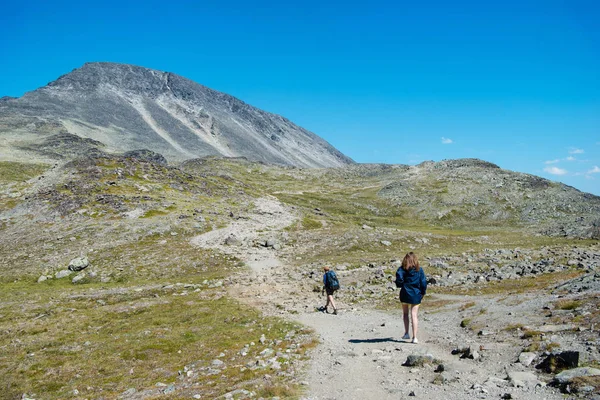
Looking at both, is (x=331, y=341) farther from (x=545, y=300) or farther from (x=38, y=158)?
(x=38, y=158)

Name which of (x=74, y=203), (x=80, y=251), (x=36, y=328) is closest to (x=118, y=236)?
(x=80, y=251)

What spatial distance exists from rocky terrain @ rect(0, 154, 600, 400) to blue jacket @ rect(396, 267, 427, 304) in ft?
6.68

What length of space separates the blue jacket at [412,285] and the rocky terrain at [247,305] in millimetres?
2037

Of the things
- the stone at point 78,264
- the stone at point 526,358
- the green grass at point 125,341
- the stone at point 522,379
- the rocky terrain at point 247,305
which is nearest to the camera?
the stone at point 522,379

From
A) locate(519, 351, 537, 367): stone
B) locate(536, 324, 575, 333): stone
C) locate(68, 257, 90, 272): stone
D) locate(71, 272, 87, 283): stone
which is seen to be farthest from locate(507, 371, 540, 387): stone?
locate(68, 257, 90, 272): stone

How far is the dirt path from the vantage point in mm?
11422

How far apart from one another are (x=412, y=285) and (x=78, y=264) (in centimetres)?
3951

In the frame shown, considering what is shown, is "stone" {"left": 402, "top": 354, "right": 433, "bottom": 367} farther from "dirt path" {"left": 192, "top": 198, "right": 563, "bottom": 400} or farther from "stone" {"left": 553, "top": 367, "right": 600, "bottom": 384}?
"stone" {"left": 553, "top": 367, "right": 600, "bottom": 384}

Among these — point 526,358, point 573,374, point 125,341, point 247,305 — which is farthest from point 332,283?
point 573,374

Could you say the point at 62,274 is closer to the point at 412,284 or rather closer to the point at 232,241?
the point at 232,241

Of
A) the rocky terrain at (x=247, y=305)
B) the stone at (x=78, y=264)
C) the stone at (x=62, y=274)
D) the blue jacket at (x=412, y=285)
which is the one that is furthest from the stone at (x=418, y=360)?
the stone at (x=78, y=264)

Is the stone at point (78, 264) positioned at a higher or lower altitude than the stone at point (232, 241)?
lower

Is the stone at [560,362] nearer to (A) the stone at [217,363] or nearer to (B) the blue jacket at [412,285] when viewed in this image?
(B) the blue jacket at [412,285]

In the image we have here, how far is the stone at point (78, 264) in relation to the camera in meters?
42.1
